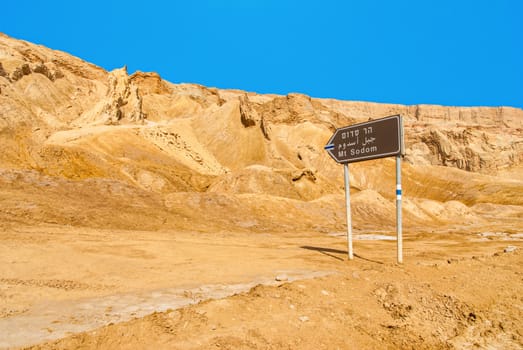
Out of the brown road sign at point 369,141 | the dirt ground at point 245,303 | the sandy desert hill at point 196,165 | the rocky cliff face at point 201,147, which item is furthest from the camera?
the rocky cliff face at point 201,147

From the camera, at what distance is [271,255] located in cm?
1026

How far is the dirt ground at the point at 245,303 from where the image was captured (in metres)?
4.17

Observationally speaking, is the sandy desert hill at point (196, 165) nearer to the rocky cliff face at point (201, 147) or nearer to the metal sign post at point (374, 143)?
the rocky cliff face at point (201, 147)

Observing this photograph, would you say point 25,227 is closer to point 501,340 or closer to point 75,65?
point 501,340

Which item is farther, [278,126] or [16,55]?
[278,126]

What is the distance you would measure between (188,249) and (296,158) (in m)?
42.0

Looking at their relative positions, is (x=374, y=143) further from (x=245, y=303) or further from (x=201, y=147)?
(x=201, y=147)

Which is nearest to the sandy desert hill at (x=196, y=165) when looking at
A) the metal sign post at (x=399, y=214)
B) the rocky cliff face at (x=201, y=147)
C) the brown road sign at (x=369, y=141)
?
the rocky cliff face at (x=201, y=147)

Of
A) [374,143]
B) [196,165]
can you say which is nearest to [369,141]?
[374,143]

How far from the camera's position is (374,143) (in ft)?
30.7

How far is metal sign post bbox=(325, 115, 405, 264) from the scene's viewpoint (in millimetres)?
8930

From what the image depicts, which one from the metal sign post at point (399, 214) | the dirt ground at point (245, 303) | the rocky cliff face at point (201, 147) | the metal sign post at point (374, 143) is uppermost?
the rocky cliff face at point (201, 147)

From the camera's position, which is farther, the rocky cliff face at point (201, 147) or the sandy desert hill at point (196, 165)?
the rocky cliff face at point (201, 147)

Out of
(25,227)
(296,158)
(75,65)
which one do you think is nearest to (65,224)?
(25,227)
